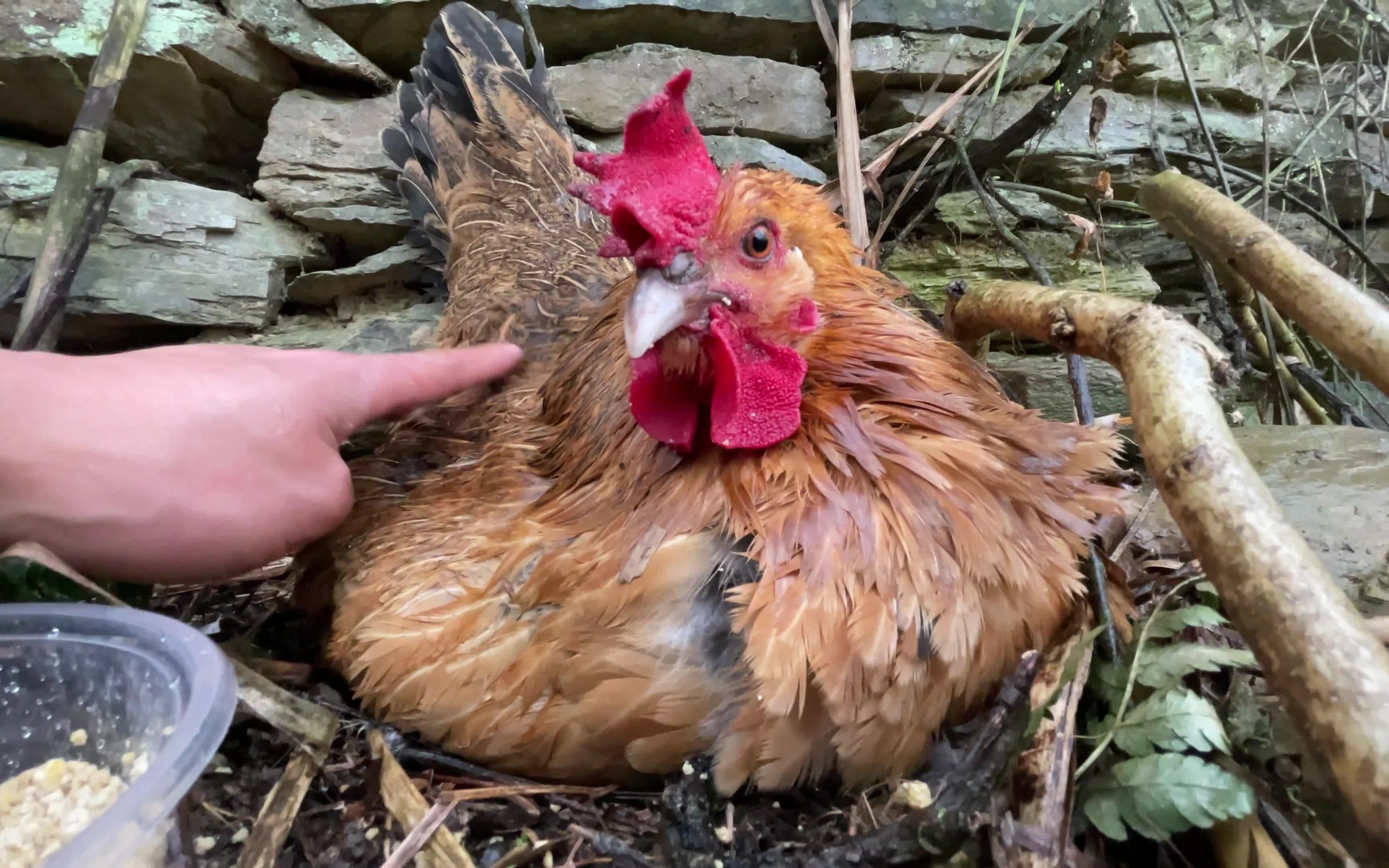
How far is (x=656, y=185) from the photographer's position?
0.93 m

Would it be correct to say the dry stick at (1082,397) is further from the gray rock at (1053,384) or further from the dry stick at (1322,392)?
the dry stick at (1322,392)

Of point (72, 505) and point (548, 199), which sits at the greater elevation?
point (548, 199)

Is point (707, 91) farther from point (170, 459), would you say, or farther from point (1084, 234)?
point (170, 459)

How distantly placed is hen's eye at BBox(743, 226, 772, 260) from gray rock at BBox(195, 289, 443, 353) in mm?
1257

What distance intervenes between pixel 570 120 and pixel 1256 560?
205 cm

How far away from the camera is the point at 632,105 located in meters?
2.17

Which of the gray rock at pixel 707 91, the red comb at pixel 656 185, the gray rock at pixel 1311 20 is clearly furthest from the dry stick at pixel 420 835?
the gray rock at pixel 1311 20

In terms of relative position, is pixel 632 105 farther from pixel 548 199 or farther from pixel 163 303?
pixel 163 303

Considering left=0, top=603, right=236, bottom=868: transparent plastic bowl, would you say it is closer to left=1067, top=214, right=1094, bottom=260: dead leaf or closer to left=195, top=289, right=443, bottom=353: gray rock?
left=195, top=289, right=443, bottom=353: gray rock

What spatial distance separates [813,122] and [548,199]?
873 mm

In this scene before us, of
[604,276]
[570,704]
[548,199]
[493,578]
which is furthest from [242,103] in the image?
[570,704]

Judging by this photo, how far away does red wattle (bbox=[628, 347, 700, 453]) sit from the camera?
98cm

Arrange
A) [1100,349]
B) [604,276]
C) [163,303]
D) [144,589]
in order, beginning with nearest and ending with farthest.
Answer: [1100,349]
[144,589]
[604,276]
[163,303]

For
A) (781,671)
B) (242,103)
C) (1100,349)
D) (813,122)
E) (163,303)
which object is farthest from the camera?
(813,122)
